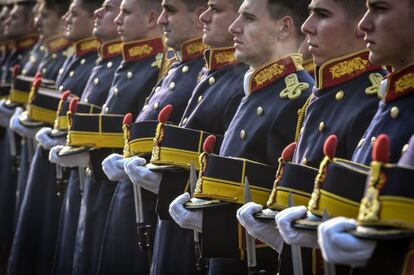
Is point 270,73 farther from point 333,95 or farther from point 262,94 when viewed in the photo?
point 333,95

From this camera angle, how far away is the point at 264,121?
654 centimetres

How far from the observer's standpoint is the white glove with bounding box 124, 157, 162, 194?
7.36 m

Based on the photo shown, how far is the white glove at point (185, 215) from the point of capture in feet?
21.5

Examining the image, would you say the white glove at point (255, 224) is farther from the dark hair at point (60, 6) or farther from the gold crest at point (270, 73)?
the dark hair at point (60, 6)

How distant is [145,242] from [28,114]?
2.81 metres

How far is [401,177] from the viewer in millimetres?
4605

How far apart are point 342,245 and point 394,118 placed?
2.47ft

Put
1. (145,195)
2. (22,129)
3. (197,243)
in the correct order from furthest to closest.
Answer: (22,129)
(145,195)
(197,243)

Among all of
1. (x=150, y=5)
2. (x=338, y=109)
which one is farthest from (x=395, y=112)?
(x=150, y=5)

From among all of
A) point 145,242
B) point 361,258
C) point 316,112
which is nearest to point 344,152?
point 316,112

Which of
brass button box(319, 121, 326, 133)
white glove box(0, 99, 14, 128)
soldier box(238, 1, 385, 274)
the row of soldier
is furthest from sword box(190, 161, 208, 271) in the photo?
white glove box(0, 99, 14, 128)

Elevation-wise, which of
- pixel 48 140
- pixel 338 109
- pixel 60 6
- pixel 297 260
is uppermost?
pixel 60 6

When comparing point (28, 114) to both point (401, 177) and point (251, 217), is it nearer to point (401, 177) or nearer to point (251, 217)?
point (251, 217)

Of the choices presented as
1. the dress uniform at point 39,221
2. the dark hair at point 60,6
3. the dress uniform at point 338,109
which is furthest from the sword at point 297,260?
the dark hair at point 60,6
